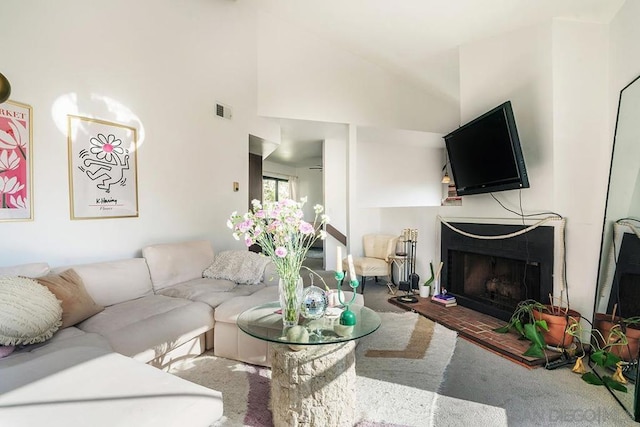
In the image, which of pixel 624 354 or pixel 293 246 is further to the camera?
pixel 624 354

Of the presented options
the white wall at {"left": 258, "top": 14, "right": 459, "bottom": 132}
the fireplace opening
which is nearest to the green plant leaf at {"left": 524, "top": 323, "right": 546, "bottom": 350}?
the fireplace opening

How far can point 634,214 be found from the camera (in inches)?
85.6

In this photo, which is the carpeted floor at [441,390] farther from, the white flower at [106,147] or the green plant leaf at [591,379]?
the white flower at [106,147]

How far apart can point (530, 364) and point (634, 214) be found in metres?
1.27

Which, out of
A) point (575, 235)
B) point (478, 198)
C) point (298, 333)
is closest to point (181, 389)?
point (298, 333)

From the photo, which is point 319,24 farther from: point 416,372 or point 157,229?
point 416,372

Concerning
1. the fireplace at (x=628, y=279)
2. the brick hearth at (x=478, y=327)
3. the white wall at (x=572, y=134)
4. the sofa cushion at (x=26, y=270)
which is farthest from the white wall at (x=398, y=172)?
the sofa cushion at (x=26, y=270)

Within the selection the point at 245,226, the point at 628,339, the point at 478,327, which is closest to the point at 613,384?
the point at 628,339

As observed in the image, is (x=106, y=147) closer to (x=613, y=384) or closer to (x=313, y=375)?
(x=313, y=375)

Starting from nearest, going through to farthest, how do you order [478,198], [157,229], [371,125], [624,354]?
[624,354], [157,229], [478,198], [371,125]

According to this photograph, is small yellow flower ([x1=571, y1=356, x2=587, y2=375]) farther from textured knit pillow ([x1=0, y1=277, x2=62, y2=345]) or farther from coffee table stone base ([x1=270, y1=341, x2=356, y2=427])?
textured knit pillow ([x1=0, y1=277, x2=62, y2=345])

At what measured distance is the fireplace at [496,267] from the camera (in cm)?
281

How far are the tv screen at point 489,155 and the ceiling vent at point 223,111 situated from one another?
108 inches

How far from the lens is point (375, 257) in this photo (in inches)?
197
